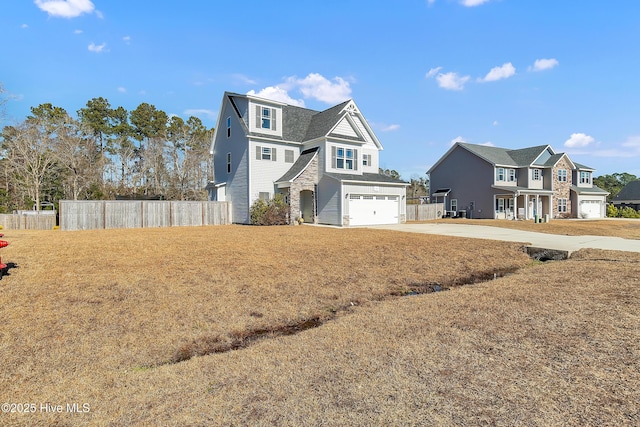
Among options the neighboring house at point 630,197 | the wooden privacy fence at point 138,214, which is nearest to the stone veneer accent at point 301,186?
the wooden privacy fence at point 138,214

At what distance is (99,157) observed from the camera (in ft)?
126

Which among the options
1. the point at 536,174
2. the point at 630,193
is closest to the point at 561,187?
the point at 536,174

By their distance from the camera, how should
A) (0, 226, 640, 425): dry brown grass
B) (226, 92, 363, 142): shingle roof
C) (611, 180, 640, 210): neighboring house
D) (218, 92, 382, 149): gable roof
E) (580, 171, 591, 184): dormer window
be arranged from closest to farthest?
(0, 226, 640, 425): dry brown grass, (218, 92, 382, 149): gable roof, (226, 92, 363, 142): shingle roof, (580, 171, 591, 184): dormer window, (611, 180, 640, 210): neighboring house

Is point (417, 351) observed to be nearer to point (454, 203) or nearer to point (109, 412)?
point (109, 412)

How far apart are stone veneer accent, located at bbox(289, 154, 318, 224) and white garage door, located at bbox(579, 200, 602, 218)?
3348 cm

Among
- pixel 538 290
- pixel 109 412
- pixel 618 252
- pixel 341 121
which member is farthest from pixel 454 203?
pixel 109 412

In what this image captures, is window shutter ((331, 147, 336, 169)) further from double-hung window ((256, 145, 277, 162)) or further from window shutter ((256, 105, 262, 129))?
window shutter ((256, 105, 262, 129))

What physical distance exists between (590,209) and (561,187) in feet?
19.9

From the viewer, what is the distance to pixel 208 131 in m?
47.1

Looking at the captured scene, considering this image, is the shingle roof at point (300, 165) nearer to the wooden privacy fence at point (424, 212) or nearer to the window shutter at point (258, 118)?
the window shutter at point (258, 118)

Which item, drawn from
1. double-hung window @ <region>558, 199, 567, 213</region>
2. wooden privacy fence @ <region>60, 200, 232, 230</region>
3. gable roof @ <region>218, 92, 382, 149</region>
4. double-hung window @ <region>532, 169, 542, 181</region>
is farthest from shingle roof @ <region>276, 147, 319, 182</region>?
double-hung window @ <region>558, 199, 567, 213</region>

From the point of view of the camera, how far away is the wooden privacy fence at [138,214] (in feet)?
63.2

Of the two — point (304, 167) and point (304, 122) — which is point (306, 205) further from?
point (304, 122)

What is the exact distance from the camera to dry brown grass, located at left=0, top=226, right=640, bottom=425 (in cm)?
288
